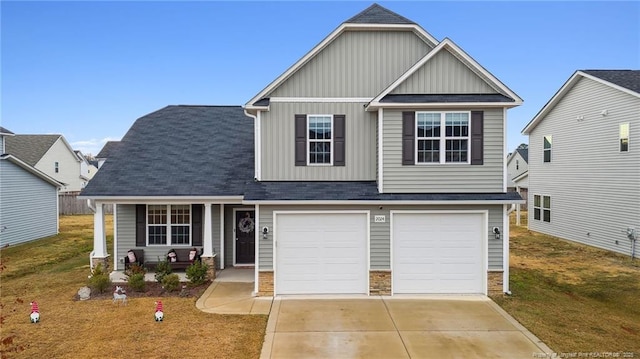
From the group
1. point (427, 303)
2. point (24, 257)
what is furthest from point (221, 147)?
point (24, 257)

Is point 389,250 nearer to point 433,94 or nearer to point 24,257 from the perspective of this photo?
point 433,94

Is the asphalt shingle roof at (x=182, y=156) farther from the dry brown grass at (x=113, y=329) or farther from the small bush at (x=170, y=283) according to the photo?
the dry brown grass at (x=113, y=329)

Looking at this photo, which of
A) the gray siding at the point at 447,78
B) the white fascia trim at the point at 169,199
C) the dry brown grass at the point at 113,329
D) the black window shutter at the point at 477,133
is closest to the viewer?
the dry brown grass at the point at 113,329

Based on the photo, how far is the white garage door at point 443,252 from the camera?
10.3 meters

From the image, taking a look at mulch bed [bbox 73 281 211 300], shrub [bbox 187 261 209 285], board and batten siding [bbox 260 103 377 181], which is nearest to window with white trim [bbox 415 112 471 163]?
board and batten siding [bbox 260 103 377 181]

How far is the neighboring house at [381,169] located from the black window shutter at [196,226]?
335 cm

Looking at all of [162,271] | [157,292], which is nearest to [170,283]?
[157,292]

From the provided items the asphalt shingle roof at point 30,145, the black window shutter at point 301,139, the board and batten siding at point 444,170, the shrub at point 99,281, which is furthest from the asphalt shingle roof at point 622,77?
the asphalt shingle roof at point 30,145

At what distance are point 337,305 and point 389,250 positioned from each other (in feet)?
6.95

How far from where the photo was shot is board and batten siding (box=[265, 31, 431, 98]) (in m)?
10.9

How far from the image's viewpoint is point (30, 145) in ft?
110

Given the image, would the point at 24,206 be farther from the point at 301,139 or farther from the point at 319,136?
the point at 319,136

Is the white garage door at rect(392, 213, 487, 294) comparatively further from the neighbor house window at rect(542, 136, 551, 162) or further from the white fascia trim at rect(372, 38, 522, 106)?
the neighbor house window at rect(542, 136, 551, 162)

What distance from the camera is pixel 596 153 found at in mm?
17594
